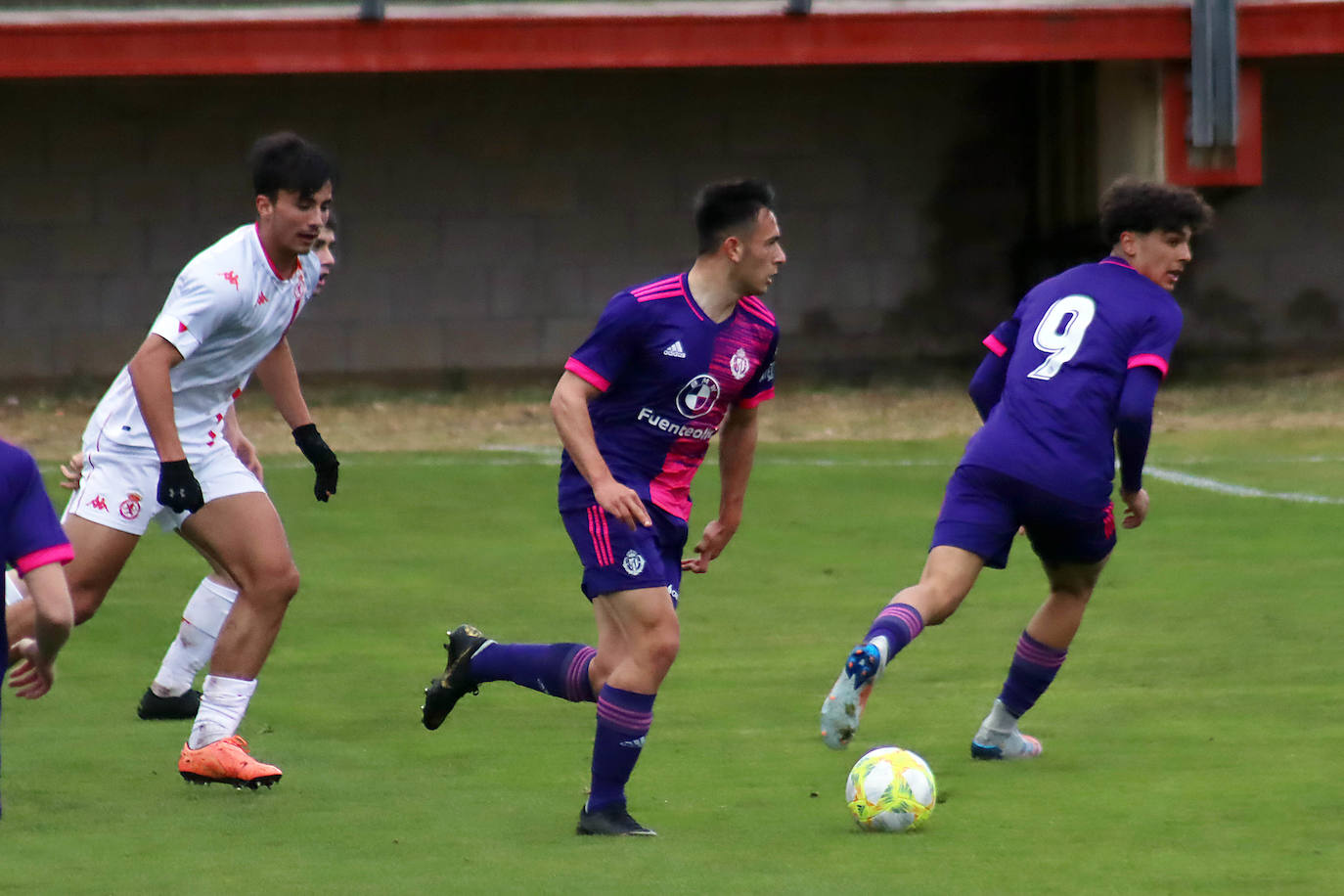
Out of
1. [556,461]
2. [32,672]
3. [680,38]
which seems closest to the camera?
[32,672]

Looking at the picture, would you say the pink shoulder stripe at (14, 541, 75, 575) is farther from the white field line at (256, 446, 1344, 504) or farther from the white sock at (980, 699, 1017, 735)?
the white field line at (256, 446, 1344, 504)

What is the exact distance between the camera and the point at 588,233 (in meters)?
19.4

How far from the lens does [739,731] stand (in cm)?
729

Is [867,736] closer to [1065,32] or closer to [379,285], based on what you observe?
[1065,32]

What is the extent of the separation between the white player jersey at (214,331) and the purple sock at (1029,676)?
2.62 m

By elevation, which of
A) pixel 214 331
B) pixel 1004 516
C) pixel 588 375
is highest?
pixel 214 331

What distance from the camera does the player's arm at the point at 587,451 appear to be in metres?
5.52

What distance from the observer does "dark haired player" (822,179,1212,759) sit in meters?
6.29

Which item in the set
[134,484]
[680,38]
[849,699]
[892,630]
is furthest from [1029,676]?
[680,38]

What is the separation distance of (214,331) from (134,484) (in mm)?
677

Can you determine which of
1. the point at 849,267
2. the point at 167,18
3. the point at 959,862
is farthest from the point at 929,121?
the point at 959,862

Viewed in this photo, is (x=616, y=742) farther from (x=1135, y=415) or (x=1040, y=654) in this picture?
(x=1135, y=415)

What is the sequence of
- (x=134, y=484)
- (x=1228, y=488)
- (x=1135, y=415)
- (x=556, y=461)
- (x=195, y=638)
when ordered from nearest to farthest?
(x=1135, y=415), (x=134, y=484), (x=195, y=638), (x=1228, y=488), (x=556, y=461)

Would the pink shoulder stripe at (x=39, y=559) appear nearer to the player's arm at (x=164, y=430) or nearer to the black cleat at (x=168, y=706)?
the player's arm at (x=164, y=430)
